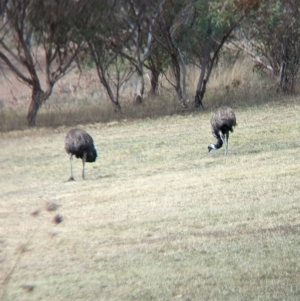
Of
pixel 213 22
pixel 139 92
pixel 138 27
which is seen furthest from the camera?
pixel 139 92

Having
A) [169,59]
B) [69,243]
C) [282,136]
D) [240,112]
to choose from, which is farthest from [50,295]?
[169,59]

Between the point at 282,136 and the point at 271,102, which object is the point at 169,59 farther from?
the point at 282,136

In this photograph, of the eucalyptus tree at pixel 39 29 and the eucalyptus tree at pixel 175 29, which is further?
the eucalyptus tree at pixel 175 29

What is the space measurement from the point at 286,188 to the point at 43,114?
14.5 meters

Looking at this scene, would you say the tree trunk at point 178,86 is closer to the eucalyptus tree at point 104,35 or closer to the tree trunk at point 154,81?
the eucalyptus tree at point 104,35

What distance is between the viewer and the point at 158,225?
809 cm

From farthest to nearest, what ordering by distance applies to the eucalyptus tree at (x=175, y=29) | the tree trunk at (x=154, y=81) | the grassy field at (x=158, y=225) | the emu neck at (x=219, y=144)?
the tree trunk at (x=154, y=81), the eucalyptus tree at (x=175, y=29), the emu neck at (x=219, y=144), the grassy field at (x=158, y=225)

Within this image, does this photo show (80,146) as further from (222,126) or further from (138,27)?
(138,27)

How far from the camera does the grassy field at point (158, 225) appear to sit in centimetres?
618

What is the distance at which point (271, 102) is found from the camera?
21734 millimetres

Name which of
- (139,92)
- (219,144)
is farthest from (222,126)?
(139,92)

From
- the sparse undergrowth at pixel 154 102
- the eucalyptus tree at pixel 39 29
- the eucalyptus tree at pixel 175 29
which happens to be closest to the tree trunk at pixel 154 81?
the sparse undergrowth at pixel 154 102

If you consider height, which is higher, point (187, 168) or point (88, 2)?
point (88, 2)

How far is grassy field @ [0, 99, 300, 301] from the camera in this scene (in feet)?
20.3
